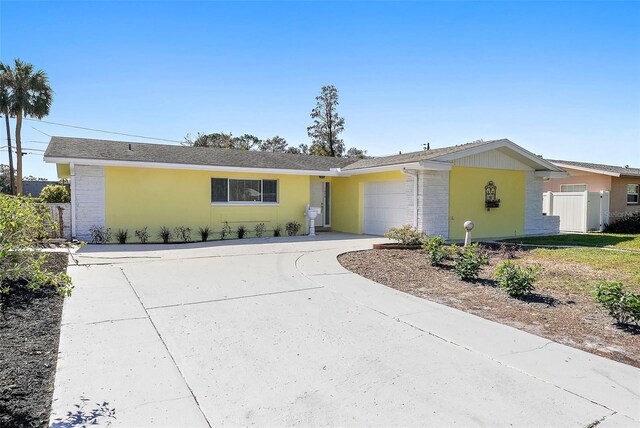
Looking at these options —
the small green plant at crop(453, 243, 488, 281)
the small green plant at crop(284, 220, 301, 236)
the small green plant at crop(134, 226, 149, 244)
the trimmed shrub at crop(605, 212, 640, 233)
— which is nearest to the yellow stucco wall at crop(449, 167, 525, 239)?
the small green plant at crop(284, 220, 301, 236)

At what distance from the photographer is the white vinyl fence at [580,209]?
1880 cm

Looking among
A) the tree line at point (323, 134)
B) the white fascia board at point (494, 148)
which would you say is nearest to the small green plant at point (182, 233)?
the white fascia board at point (494, 148)

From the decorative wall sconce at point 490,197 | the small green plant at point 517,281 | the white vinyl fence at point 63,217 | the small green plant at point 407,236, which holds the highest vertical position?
the decorative wall sconce at point 490,197

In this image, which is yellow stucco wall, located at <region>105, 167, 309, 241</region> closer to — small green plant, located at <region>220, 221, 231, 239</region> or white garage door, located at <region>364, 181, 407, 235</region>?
small green plant, located at <region>220, 221, 231, 239</region>

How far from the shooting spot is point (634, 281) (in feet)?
24.1

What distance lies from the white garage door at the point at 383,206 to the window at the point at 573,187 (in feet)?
43.0

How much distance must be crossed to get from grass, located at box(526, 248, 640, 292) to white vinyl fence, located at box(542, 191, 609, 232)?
838 centimetres

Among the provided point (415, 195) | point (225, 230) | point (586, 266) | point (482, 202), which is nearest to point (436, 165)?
point (415, 195)

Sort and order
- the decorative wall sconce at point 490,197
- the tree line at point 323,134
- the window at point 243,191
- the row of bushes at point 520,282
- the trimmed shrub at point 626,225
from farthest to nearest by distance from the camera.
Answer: the tree line at point 323,134 < the trimmed shrub at point 626,225 < the decorative wall sconce at point 490,197 < the window at point 243,191 < the row of bushes at point 520,282

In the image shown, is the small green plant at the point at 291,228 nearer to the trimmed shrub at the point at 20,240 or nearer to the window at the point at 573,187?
Result: the trimmed shrub at the point at 20,240

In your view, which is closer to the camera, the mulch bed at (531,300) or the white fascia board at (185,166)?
the mulch bed at (531,300)

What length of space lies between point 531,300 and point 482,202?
31.2 feet

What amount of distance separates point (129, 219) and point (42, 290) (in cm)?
720

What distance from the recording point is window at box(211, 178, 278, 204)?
14430 millimetres
